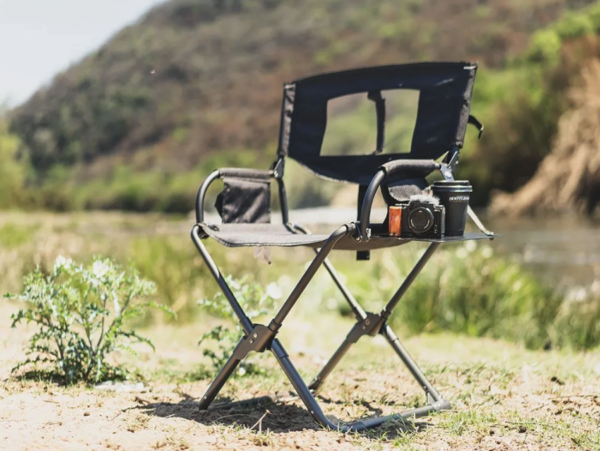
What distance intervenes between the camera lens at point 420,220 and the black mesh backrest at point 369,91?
1.60 feet

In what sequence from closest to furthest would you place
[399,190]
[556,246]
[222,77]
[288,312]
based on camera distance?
[288,312] < [399,190] < [556,246] < [222,77]

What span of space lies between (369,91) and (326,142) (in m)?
0.28

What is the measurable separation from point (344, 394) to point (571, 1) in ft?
143

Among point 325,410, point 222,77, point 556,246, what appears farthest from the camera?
point 222,77

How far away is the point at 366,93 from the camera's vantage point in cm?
300

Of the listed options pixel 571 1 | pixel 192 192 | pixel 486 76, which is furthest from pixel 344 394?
pixel 571 1

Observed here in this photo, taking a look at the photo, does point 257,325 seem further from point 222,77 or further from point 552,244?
point 222,77

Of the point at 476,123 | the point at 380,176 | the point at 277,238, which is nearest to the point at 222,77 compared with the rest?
the point at 476,123

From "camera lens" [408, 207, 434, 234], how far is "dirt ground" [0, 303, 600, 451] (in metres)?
0.61

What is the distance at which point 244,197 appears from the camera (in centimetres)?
285

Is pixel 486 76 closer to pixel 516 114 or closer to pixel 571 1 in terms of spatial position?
pixel 516 114

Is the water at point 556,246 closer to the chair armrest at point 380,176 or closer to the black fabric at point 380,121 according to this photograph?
the black fabric at point 380,121

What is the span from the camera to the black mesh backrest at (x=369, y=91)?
106 inches

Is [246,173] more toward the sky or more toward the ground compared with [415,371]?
more toward the sky
